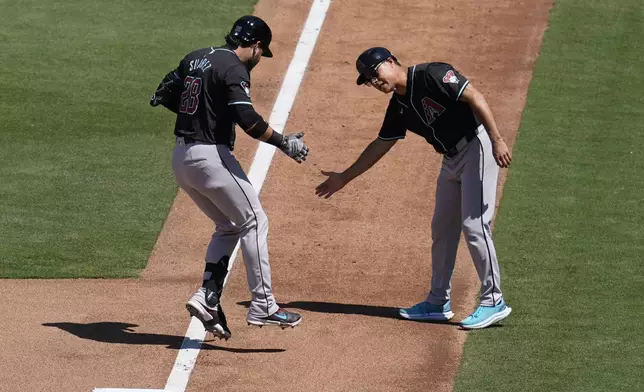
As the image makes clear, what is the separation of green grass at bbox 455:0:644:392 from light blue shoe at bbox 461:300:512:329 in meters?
0.08

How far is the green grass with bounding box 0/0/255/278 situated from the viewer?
958cm

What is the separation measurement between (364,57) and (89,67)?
5.53 meters

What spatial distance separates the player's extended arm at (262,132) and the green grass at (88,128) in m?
2.04

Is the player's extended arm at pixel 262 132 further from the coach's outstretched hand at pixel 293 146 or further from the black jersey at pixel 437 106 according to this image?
the black jersey at pixel 437 106

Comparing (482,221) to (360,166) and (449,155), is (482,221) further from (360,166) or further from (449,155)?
(360,166)

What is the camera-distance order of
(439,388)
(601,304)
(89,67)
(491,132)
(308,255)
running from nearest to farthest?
1. (439,388)
2. (491,132)
3. (601,304)
4. (308,255)
5. (89,67)

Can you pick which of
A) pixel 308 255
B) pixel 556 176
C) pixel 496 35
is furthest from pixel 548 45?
pixel 308 255

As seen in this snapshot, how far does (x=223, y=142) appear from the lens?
784 cm

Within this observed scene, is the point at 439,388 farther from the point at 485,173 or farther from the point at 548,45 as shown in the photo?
the point at 548,45

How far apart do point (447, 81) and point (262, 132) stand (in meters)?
1.28

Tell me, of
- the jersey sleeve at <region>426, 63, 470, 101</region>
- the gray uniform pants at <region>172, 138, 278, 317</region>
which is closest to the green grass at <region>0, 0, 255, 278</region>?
the gray uniform pants at <region>172, 138, 278, 317</region>

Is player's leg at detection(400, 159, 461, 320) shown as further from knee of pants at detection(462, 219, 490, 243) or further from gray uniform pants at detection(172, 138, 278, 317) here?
gray uniform pants at detection(172, 138, 278, 317)

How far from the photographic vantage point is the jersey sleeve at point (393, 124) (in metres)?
8.17

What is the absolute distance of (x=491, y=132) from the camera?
25.7 ft
